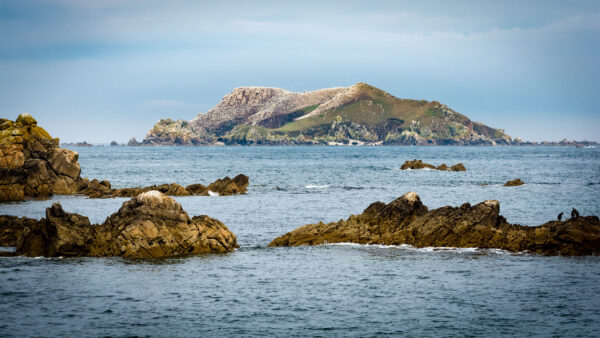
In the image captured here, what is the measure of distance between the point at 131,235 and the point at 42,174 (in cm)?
4126

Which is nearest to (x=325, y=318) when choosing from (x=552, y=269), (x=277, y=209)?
(x=552, y=269)

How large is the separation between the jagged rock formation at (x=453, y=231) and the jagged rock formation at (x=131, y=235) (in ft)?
17.8

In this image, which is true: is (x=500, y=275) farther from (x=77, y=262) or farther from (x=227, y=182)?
(x=227, y=182)

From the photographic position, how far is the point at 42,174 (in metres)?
69.4

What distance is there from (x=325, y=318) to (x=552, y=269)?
13.5 m

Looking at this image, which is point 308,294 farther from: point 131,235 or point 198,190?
point 198,190

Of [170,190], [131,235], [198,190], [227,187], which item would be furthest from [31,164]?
[131,235]

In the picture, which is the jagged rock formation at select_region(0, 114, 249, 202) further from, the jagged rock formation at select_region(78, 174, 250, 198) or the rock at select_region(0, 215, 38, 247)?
the rock at select_region(0, 215, 38, 247)

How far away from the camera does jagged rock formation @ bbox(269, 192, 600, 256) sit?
3388 centimetres

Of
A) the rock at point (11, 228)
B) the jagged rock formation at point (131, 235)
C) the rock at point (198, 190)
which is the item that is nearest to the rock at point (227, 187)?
the rock at point (198, 190)

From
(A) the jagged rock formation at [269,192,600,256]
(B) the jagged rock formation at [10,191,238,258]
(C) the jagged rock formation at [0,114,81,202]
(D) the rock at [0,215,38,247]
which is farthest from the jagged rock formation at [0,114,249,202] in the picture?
(A) the jagged rock formation at [269,192,600,256]

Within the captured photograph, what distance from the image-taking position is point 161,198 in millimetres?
35469

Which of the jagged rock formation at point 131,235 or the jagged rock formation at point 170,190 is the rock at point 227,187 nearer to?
the jagged rock formation at point 170,190

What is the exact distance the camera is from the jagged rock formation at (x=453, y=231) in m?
33.9
